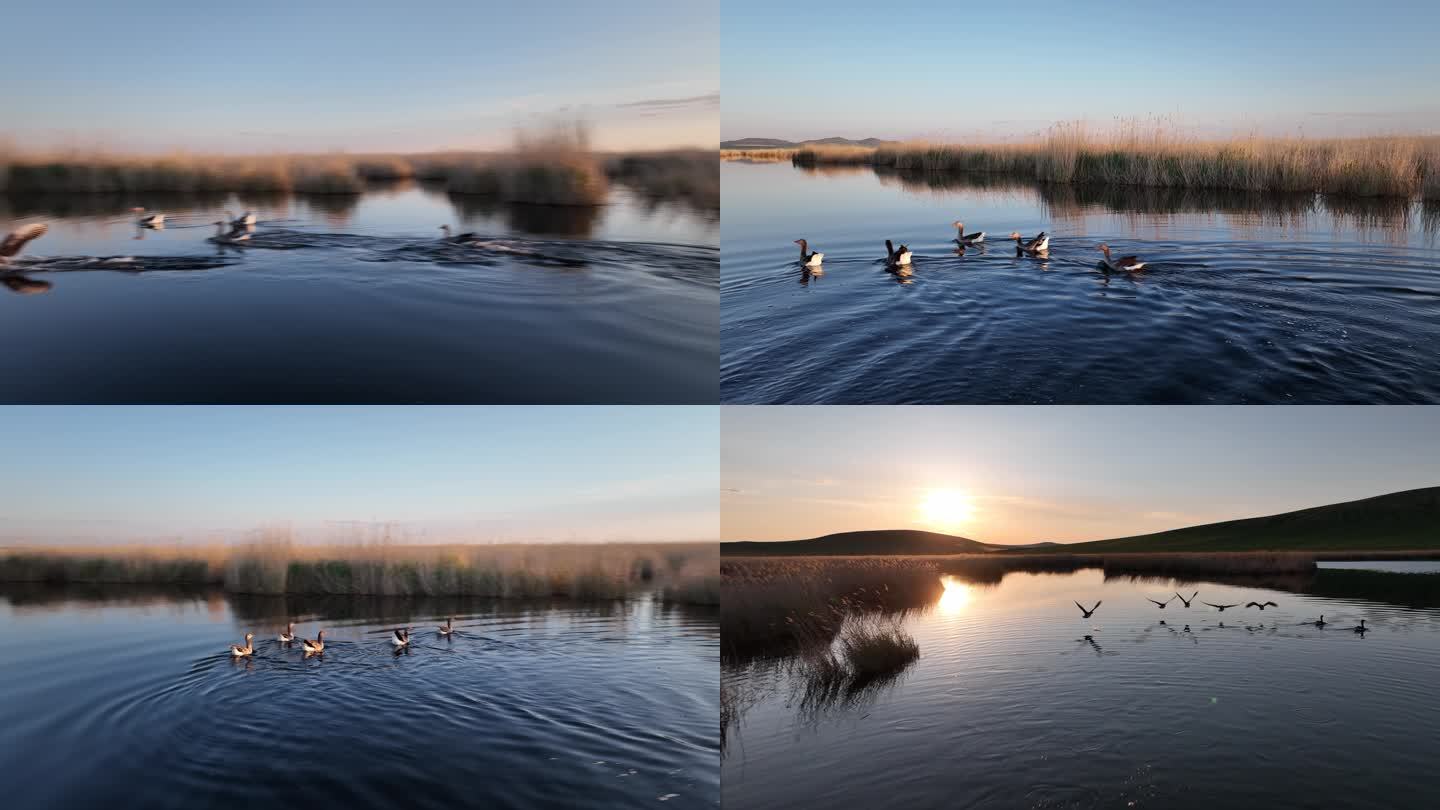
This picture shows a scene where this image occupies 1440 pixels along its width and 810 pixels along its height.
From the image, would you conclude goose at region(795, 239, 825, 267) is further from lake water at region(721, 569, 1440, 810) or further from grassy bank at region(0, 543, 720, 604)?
grassy bank at region(0, 543, 720, 604)

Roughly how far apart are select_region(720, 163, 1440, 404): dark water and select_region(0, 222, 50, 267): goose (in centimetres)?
1072

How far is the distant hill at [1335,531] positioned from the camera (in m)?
48.4


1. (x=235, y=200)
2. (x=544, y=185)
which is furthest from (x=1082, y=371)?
(x=235, y=200)

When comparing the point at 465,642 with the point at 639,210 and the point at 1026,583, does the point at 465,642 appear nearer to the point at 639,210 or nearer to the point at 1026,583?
the point at 639,210

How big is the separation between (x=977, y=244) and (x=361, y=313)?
1048 cm

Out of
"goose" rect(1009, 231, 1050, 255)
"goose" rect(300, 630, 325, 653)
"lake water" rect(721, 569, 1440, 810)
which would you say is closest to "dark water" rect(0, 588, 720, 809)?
"goose" rect(300, 630, 325, 653)

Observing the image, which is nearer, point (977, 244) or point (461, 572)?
point (977, 244)

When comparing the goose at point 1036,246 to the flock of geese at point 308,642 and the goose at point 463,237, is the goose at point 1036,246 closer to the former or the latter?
the goose at point 463,237

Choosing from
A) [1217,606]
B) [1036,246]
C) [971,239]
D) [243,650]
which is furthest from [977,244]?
[243,650]

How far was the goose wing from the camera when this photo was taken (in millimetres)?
12039

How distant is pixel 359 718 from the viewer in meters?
9.39

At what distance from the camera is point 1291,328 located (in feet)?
31.6

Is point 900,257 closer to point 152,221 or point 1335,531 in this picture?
point 152,221

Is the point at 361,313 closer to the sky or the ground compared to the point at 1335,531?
closer to the sky
